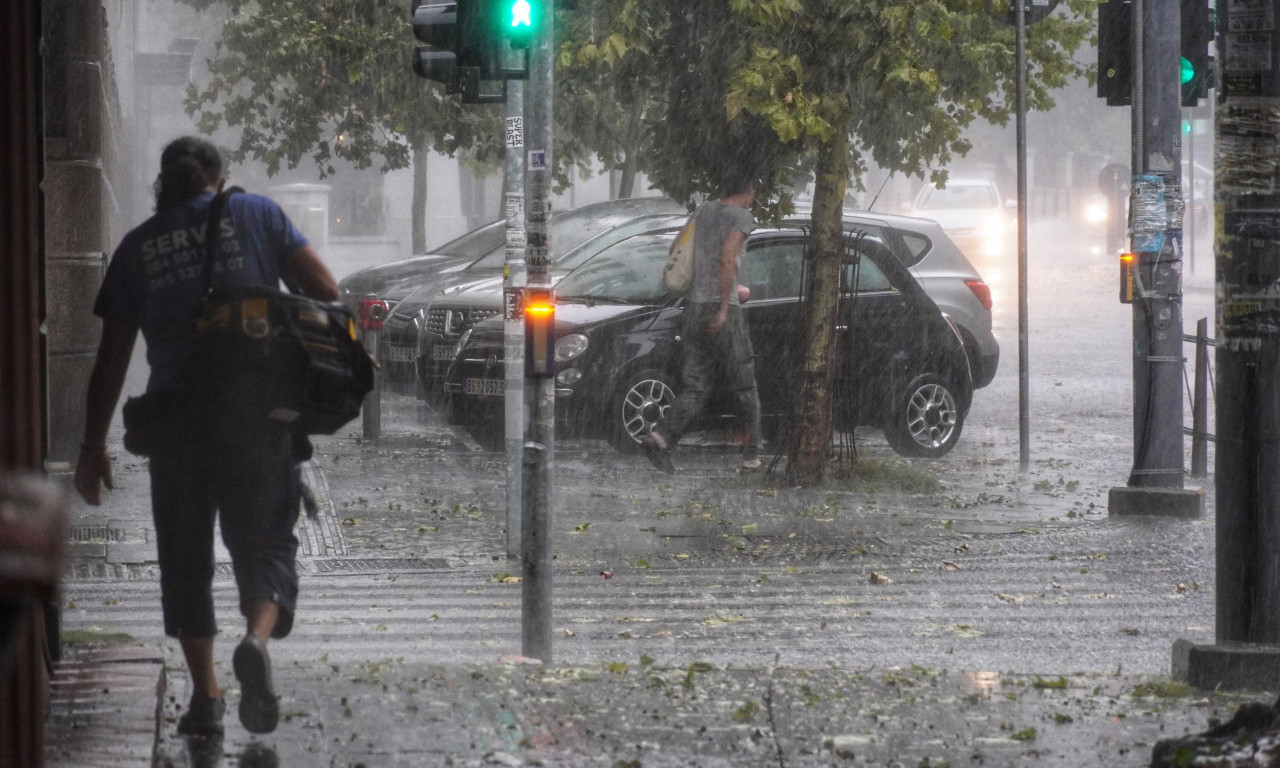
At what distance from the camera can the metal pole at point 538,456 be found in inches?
255

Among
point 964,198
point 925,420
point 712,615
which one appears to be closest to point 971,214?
point 964,198

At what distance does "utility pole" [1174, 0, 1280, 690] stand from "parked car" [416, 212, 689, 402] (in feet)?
26.7

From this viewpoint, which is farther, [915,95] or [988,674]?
[915,95]

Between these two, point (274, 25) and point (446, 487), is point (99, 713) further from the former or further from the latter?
point (274, 25)

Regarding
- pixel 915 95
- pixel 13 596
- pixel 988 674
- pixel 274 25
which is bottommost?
pixel 988 674

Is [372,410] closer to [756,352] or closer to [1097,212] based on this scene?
[756,352]

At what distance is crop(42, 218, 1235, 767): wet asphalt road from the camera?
17.7 feet

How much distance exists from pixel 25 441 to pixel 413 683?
6.53ft

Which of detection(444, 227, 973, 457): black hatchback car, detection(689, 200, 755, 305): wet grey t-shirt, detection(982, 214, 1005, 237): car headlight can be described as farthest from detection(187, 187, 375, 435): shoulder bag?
detection(982, 214, 1005, 237): car headlight

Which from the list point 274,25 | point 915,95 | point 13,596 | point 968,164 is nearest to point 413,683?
point 13,596

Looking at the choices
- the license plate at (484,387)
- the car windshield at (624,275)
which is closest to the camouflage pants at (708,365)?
the car windshield at (624,275)

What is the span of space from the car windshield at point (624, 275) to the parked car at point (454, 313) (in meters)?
0.27

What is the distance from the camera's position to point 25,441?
4270mm

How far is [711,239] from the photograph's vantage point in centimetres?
1198
